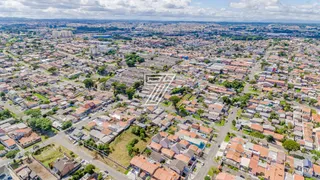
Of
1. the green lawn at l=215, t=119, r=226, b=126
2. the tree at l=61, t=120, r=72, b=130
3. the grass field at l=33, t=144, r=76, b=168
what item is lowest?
the grass field at l=33, t=144, r=76, b=168

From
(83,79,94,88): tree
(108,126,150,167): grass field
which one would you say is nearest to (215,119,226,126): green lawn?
(108,126,150,167): grass field

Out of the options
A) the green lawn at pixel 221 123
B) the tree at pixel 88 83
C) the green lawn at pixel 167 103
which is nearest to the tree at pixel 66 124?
the tree at pixel 88 83

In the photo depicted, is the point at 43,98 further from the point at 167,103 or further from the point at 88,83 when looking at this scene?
the point at 167,103

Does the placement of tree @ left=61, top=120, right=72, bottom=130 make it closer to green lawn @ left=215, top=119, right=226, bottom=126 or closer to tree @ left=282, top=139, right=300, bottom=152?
green lawn @ left=215, top=119, right=226, bottom=126

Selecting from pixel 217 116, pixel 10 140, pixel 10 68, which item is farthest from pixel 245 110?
pixel 10 68

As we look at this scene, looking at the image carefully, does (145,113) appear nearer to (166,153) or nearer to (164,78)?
(166,153)

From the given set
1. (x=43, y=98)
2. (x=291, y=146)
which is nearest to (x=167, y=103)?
(x=291, y=146)

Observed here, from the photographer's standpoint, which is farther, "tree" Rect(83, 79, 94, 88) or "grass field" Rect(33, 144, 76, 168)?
"tree" Rect(83, 79, 94, 88)
